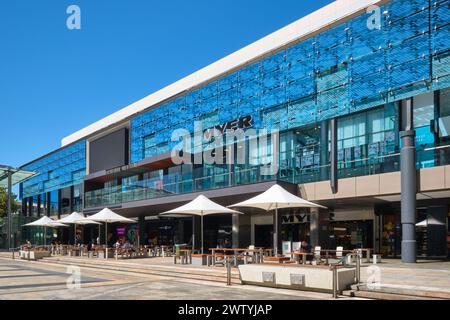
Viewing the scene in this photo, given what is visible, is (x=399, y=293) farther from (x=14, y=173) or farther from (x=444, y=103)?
(x=14, y=173)

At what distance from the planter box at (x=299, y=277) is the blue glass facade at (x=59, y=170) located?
43.4 meters

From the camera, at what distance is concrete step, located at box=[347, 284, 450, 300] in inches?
445

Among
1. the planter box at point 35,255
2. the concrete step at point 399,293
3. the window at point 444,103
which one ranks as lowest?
the planter box at point 35,255

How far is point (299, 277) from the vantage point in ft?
43.2

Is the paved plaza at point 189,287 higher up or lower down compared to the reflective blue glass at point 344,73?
lower down

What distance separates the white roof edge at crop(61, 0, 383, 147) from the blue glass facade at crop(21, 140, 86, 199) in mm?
11461

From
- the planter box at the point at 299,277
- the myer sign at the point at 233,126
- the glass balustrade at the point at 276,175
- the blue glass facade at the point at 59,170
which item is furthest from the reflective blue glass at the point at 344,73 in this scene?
the blue glass facade at the point at 59,170

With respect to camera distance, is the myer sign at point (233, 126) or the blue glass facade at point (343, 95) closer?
the blue glass facade at point (343, 95)

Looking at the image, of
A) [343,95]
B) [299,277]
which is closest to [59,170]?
[343,95]

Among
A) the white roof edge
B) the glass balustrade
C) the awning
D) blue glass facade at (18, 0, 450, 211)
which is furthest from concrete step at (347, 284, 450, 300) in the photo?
the awning

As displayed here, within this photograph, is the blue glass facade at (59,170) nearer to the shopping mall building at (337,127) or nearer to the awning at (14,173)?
the awning at (14,173)

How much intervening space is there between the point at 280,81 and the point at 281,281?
1781 cm

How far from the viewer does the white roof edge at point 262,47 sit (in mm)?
25953

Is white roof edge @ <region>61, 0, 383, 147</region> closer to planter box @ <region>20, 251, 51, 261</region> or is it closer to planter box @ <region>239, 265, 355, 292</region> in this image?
planter box @ <region>20, 251, 51, 261</region>
